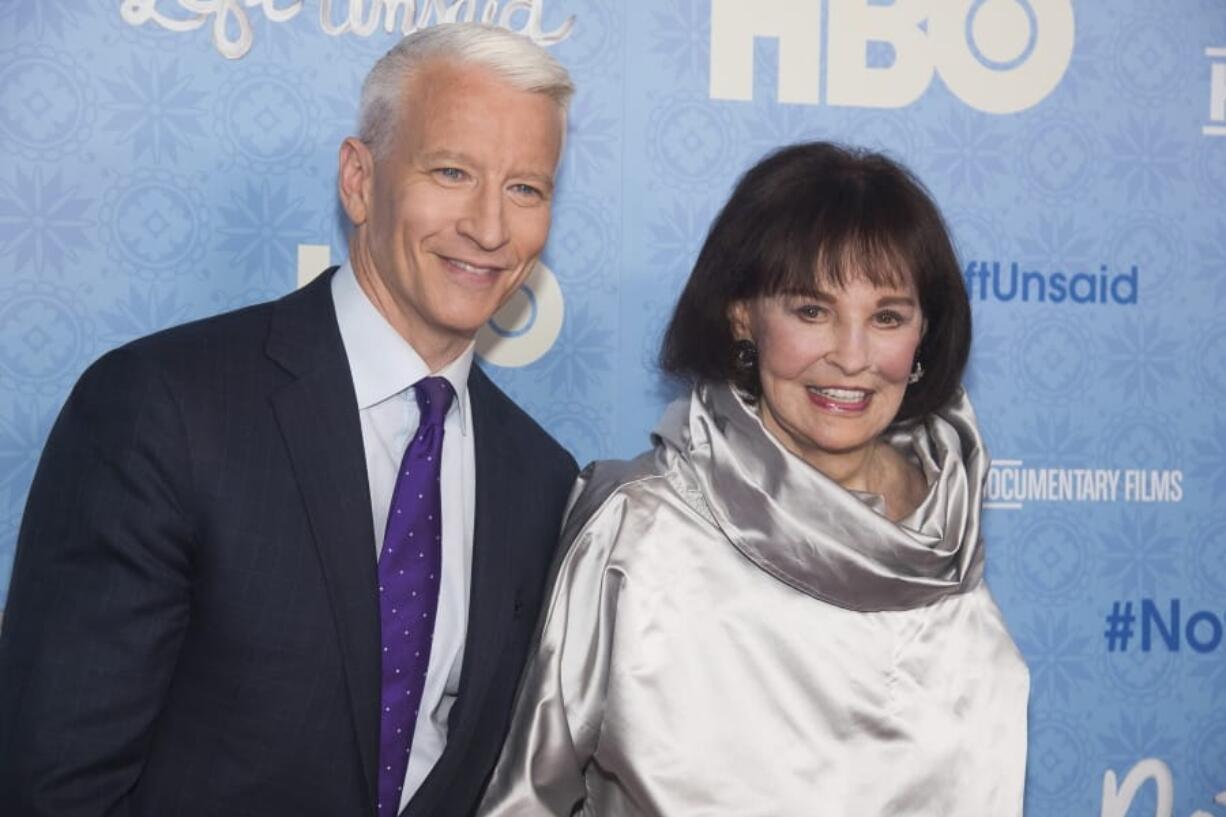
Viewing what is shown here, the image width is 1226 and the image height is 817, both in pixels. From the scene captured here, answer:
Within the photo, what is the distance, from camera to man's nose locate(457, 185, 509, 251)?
1653mm

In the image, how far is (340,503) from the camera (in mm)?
1529

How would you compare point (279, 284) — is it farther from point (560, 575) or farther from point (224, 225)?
point (560, 575)

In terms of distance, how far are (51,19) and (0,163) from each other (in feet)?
0.77

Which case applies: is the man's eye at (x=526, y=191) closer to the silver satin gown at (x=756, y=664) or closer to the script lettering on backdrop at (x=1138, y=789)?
the silver satin gown at (x=756, y=664)

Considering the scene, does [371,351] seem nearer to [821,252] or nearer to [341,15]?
[821,252]

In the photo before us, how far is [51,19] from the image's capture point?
2.09 metres

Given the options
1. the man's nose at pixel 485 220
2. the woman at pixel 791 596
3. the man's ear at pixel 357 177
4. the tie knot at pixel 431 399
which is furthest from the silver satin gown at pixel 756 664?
the man's ear at pixel 357 177

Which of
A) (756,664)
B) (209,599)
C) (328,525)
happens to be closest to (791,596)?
(756,664)

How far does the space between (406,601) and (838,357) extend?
2.01ft

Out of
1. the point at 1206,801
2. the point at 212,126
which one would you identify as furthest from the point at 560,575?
the point at 1206,801

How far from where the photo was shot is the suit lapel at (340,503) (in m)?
1.52

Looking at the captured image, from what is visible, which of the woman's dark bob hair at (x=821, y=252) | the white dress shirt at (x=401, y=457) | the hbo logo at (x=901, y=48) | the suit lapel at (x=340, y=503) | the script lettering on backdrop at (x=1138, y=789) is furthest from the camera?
the script lettering on backdrop at (x=1138, y=789)

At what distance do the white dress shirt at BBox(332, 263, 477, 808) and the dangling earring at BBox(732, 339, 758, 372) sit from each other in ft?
1.29

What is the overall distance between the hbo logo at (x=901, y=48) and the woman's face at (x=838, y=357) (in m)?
0.65
